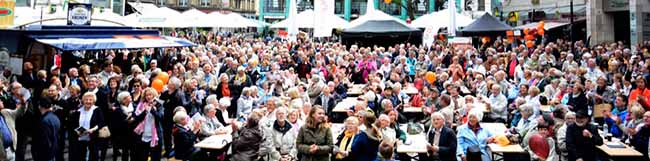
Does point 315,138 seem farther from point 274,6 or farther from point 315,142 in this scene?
point 274,6

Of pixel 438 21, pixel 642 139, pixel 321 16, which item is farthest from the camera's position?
pixel 438 21

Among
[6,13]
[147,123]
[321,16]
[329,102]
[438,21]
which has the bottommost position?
[147,123]

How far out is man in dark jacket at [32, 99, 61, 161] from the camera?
750 cm

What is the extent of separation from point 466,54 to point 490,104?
7.14 m

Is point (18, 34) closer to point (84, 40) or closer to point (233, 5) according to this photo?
point (84, 40)

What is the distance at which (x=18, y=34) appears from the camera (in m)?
12.6

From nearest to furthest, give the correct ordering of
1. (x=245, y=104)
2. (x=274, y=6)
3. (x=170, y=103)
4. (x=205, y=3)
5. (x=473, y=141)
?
(x=473, y=141), (x=170, y=103), (x=245, y=104), (x=274, y=6), (x=205, y=3)

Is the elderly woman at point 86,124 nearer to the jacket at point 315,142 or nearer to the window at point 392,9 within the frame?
the jacket at point 315,142

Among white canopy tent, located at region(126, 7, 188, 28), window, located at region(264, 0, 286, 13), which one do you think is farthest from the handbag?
window, located at region(264, 0, 286, 13)

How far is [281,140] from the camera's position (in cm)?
744

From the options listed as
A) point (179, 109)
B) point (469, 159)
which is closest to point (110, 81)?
point (179, 109)

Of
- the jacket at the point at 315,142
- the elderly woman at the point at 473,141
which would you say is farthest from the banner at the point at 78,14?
the elderly woman at the point at 473,141

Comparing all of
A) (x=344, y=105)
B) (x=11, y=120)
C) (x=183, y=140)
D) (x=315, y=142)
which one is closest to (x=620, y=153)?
(x=315, y=142)

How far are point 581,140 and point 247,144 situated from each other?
4.08 m
